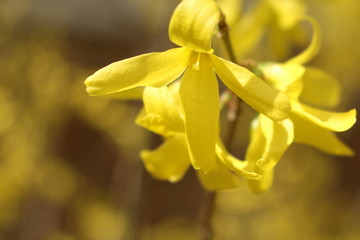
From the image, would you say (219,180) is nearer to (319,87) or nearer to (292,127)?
(292,127)

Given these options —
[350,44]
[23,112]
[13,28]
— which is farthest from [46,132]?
[350,44]

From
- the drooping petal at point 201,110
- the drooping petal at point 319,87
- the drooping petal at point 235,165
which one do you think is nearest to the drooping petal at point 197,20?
the drooping petal at point 201,110

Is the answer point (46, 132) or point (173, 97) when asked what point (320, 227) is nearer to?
point (46, 132)

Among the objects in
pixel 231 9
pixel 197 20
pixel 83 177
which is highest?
pixel 197 20

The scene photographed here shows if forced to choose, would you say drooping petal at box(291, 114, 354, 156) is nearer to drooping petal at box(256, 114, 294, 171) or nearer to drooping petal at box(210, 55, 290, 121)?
drooping petal at box(256, 114, 294, 171)

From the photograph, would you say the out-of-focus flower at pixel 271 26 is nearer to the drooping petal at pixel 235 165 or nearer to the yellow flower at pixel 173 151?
the yellow flower at pixel 173 151

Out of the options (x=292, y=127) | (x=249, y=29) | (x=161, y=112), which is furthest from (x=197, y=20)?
(x=249, y=29)

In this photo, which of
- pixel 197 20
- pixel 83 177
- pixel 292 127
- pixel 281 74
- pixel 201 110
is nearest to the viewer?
pixel 197 20
